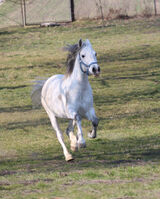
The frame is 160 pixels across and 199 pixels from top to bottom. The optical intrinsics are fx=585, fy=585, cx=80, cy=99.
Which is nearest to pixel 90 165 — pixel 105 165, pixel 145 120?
pixel 105 165

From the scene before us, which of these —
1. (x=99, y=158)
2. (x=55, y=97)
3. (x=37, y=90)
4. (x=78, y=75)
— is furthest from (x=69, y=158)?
(x=37, y=90)

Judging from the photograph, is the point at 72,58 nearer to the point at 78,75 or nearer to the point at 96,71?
the point at 78,75

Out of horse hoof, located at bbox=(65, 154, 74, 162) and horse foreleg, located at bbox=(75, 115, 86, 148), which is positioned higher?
horse foreleg, located at bbox=(75, 115, 86, 148)

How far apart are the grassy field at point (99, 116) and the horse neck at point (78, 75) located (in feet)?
4.73

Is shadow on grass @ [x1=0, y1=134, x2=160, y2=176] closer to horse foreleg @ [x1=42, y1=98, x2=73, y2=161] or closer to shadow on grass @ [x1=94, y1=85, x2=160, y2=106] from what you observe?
horse foreleg @ [x1=42, y1=98, x2=73, y2=161]

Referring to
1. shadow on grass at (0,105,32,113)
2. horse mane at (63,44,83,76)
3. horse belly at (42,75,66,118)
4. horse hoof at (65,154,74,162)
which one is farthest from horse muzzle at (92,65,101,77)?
shadow on grass at (0,105,32,113)

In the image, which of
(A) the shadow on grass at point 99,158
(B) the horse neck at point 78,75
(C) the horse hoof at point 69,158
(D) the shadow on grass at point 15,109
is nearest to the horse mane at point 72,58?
(B) the horse neck at point 78,75

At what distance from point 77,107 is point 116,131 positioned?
4.49 meters

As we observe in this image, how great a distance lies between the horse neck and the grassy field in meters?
1.44

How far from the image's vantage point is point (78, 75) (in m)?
10.2

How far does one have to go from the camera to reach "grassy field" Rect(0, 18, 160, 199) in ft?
26.8

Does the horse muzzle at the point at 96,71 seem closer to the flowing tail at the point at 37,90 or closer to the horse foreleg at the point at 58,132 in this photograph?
the horse foreleg at the point at 58,132

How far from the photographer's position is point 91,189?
7.74 metres

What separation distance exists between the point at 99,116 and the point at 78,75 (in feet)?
22.9
